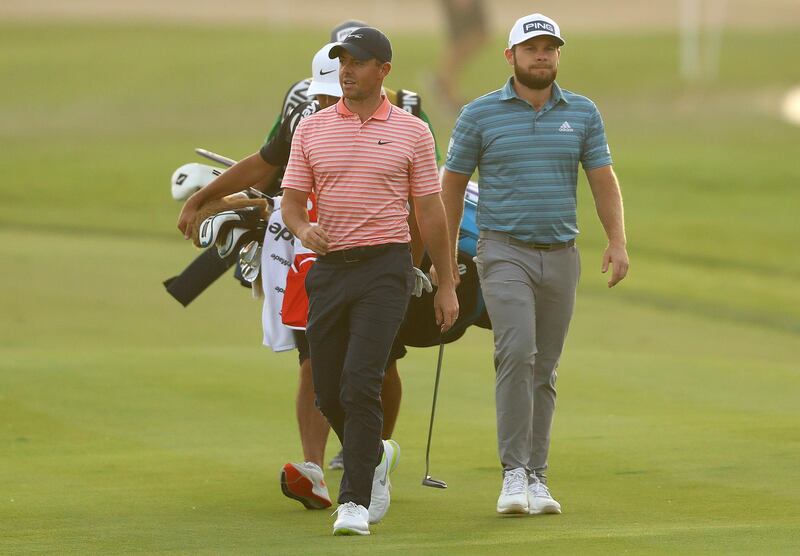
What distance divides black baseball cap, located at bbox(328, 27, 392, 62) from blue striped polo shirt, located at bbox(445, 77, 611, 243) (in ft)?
2.22

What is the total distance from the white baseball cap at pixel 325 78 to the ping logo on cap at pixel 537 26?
852mm

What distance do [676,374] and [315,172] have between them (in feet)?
16.2

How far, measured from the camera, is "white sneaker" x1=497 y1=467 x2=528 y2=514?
6957 mm

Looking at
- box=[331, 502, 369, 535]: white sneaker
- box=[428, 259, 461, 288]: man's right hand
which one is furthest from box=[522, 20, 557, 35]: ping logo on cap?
box=[331, 502, 369, 535]: white sneaker

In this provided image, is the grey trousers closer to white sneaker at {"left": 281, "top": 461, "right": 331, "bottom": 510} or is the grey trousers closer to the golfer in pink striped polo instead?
the golfer in pink striped polo

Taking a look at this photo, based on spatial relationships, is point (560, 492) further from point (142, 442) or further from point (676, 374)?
point (676, 374)

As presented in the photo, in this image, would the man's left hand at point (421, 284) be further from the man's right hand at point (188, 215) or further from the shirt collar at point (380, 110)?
the man's right hand at point (188, 215)

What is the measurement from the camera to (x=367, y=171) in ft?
21.5

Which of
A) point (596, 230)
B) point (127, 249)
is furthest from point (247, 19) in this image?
point (127, 249)

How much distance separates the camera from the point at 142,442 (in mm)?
8695

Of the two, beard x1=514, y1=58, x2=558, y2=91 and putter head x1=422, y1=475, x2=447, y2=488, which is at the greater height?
beard x1=514, y1=58, x2=558, y2=91

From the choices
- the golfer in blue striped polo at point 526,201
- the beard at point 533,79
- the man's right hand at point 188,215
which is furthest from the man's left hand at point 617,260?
the man's right hand at point 188,215

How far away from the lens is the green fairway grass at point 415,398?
665 cm

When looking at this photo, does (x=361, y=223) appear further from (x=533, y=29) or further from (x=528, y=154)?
(x=533, y=29)
